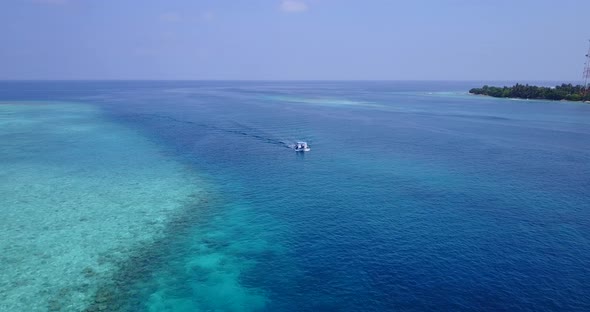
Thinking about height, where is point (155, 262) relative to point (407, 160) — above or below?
below

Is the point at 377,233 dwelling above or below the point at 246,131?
below

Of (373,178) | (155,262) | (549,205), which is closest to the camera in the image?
(155,262)

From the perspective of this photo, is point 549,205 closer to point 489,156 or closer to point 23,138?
point 489,156

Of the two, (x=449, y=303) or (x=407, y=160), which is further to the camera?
(x=407, y=160)

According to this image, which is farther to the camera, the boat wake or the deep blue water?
the boat wake

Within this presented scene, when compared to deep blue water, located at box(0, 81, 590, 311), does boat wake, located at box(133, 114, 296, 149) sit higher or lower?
higher

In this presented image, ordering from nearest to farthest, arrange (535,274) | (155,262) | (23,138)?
(535,274) → (155,262) → (23,138)

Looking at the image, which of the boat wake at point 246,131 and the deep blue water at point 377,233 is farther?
the boat wake at point 246,131

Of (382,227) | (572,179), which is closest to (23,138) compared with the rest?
(382,227)

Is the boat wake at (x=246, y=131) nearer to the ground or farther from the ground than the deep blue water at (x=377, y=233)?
farther from the ground

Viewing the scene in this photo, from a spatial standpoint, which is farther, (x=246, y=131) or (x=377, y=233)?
(x=246, y=131)

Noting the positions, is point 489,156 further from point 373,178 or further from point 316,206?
point 316,206
